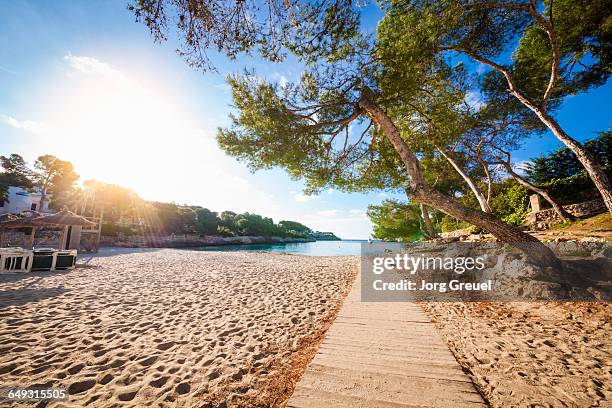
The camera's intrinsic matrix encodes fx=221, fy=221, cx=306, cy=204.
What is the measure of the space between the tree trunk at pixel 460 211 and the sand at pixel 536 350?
1.49m

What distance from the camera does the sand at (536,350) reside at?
2.30m

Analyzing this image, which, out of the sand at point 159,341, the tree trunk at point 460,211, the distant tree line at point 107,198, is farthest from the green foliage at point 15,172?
the tree trunk at point 460,211

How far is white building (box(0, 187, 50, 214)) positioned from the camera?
124 ft

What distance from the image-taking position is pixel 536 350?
10.1 feet

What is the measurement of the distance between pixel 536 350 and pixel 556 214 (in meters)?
10.8

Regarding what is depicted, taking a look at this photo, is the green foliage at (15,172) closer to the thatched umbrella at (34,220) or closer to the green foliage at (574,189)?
the thatched umbrella at (34,220)

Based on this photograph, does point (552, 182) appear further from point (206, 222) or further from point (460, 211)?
point (206, 222)

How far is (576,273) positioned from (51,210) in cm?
6064

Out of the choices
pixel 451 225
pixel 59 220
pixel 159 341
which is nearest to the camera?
pixel 159 341

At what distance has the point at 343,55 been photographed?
283 inches

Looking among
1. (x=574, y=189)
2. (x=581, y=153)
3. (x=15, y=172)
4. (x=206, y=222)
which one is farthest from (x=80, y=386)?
(x=15, y=172)

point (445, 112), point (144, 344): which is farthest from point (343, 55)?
point (144, 344)

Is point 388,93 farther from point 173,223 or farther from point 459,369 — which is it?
point 173,223

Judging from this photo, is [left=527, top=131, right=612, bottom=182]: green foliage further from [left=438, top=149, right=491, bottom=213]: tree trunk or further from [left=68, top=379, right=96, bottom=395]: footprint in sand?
[left=68, top=379, right=96, bottom=395]: footprint in sand
